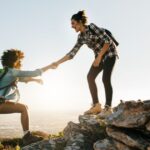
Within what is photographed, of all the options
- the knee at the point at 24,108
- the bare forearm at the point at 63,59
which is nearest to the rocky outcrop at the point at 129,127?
the bare forearm at the point at 63,59

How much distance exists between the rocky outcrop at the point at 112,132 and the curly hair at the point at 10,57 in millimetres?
3140

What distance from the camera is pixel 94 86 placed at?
42.5 feet

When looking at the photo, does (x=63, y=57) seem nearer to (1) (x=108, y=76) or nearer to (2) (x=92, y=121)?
(1) (x=108, y=76)

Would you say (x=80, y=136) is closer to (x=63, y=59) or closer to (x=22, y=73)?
(x=22, y=73)

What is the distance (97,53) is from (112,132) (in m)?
3.47

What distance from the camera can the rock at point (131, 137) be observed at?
9438 mm

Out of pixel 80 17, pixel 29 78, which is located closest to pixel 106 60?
pixel 80 17

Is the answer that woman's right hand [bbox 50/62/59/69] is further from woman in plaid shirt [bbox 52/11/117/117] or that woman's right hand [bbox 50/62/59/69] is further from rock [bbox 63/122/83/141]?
rock [bbox 63/122/83/141]

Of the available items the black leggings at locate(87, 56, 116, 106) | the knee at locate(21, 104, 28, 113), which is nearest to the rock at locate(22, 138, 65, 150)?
the knee at locate(21, 104, 28, 113)

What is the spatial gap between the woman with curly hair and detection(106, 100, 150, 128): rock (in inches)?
157

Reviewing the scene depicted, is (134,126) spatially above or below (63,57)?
below

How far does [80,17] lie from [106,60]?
72.7 inches

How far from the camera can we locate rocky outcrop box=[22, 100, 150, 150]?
9.66m

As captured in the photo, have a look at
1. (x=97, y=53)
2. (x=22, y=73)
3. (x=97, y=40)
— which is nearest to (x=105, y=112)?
(x=97, y=53)
